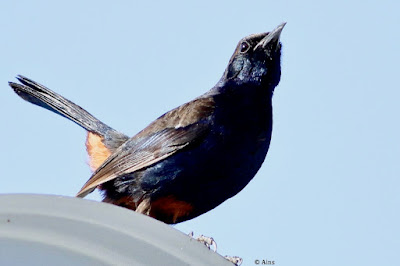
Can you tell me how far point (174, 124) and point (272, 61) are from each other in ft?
3.03

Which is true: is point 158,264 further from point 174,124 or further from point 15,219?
point 174,124

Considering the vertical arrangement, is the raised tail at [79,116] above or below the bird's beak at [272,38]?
below

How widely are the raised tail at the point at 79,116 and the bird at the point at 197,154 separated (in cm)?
57

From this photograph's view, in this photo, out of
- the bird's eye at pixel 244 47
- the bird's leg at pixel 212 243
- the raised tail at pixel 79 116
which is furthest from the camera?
the raised tail at pixel 79 116

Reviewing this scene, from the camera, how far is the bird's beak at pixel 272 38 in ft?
20.2

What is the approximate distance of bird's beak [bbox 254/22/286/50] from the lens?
6.16 m

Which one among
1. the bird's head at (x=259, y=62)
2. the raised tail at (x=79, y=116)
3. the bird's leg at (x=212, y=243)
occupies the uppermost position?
the bird's head at (x=259, y=62)

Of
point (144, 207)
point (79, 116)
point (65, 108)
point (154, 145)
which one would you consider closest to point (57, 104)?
point (65, 108)

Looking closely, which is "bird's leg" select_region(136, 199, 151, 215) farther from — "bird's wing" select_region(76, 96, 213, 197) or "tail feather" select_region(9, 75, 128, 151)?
"tail feather" select_region(9, 75, 128, 151)

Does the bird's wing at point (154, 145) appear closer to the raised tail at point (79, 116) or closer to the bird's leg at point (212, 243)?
the raised tail at point (79, 116)

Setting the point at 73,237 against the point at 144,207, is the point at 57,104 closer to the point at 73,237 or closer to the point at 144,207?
the point at 144,207

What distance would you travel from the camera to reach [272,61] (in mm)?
6180

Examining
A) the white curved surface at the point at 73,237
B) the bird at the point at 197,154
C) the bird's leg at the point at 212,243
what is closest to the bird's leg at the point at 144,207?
the bird at the point at 197,154

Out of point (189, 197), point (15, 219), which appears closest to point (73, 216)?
point (15, 219)
